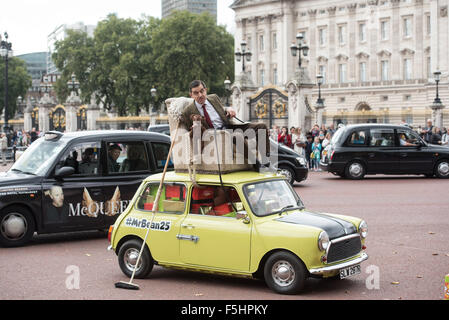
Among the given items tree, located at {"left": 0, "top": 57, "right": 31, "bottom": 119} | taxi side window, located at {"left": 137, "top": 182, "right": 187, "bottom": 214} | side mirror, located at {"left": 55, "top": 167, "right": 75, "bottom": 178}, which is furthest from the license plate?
tree, located at {"left": 0, "top": 57, "right": 31, "bottom": 119}

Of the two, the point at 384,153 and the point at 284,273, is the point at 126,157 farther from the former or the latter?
the point at 384,153

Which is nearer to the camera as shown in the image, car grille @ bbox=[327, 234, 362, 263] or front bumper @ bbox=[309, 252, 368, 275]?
front bumper @ bbox=[309, 252, 368, 275]

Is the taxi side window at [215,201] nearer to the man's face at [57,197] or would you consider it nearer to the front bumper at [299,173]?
the man's face at [57,197]

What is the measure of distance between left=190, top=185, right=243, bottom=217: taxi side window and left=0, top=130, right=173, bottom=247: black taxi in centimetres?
363

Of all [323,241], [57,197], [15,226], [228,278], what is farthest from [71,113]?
[323,241]

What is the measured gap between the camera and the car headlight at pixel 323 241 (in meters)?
7.68

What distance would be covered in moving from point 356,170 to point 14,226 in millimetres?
14470

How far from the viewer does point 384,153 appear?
2331 centimetres

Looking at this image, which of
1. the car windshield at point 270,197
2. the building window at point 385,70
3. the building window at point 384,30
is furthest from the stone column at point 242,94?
the building window at point 384,30

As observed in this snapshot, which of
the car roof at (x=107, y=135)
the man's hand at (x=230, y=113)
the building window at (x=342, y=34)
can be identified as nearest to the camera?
the man's hand at (x=230, y=113)

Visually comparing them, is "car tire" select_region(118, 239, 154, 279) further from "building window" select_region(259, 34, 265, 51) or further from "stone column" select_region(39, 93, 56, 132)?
"building window" select_region(259, 34, 265, 51)

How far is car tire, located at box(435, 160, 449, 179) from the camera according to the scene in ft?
77.3

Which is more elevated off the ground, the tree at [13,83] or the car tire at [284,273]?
the tree at [13,83]
